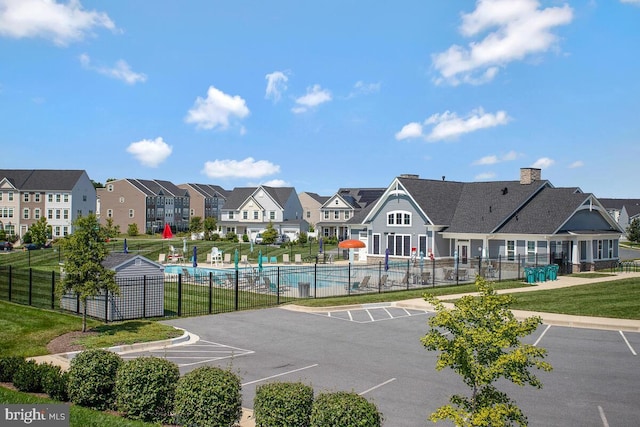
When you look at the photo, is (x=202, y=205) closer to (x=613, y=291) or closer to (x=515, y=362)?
(x=613, y=291)

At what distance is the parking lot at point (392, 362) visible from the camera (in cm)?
1184

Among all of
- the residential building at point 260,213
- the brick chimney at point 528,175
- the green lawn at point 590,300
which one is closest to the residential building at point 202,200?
the residential building at point 260,213

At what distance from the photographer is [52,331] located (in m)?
18.7

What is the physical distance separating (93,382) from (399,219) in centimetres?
4134

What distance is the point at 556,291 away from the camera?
3041 cm

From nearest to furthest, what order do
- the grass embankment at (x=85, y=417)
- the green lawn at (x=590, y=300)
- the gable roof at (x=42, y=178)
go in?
the grass embankment at (x=85, y=417) < the green lawn at (x=590, y=300) < the gable roof at (x=42, y=178)

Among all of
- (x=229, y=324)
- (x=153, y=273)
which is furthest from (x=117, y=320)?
(x=229, y=324)

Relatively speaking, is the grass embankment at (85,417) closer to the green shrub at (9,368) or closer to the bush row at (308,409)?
the green shrub at (9,368)

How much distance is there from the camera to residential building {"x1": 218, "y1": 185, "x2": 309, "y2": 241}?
83688 mm

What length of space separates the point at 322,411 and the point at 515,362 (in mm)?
2885

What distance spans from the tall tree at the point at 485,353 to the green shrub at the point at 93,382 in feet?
19.3

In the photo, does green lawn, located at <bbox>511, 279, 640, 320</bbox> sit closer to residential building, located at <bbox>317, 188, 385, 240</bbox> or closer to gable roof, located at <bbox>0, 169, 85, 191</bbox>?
residential building, located at <bbox>317, 188, 385, 240</bbox>

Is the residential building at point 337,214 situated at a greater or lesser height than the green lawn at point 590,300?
greater

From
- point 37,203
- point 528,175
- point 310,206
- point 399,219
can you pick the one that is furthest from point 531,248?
point 37,203
